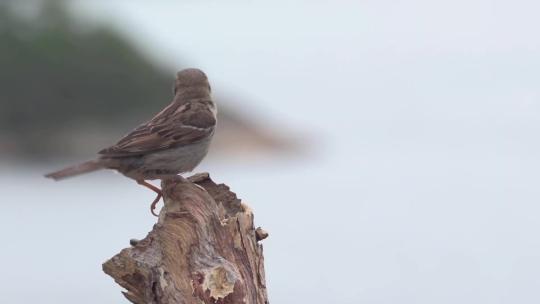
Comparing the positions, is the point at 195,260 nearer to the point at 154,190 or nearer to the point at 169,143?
the point at 154,190

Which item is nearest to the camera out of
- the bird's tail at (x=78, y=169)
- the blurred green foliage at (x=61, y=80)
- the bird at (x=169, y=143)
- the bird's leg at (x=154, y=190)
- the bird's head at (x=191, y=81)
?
the bird's tail at (x=78, y=169)

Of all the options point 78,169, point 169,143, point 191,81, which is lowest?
point 78,169

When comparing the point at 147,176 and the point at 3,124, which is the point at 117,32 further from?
the point at 147,176

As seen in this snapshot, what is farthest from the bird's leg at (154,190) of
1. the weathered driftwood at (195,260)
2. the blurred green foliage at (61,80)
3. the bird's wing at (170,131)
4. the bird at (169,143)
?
the blurred green foliage at (61,80)

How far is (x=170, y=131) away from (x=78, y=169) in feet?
2.97

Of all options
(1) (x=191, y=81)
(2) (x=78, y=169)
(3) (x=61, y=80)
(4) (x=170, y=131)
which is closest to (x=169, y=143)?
(4) (x=170, y=131)

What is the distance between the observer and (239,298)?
298 inches

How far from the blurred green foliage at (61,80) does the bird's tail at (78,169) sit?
49489 mm

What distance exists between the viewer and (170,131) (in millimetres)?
9641

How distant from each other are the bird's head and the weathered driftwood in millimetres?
→ 2035

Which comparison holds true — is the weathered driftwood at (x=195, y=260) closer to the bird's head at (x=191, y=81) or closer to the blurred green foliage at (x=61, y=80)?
the bird's head at (x=191, y=81)

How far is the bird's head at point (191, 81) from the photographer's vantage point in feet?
32.5

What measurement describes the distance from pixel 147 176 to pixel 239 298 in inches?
85.5

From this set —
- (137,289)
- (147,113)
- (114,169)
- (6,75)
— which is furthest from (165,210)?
(6,75)
